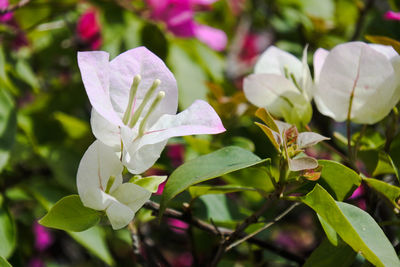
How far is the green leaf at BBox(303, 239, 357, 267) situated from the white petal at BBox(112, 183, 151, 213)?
7.2 inches

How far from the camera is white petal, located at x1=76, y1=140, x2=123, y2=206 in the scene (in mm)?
416

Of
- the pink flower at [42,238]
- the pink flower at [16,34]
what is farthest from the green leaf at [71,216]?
the pink flower at [42,238]

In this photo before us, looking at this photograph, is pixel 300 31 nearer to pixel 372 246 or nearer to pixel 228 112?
pixel 228 112

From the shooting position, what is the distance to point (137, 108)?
47cm

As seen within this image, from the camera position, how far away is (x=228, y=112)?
785mm

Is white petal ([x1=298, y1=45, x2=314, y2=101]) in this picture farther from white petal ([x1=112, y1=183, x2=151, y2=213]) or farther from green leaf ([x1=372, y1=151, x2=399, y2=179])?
white petal ([x1=112, y1=183, x2=151, y2=213])

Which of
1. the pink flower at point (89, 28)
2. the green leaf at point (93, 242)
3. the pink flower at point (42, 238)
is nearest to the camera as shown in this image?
the green leaf at point (93, 242)

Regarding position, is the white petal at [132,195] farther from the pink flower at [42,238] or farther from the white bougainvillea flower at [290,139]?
the pink flower at [42,238]

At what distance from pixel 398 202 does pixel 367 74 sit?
0.13m

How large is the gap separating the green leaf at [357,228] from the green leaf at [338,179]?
4cm

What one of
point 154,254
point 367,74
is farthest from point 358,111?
point 154,254

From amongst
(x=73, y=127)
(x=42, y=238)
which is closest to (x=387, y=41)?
(x=73, y=127)

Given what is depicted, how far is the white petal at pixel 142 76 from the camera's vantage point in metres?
0.46

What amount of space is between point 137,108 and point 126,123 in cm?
2
